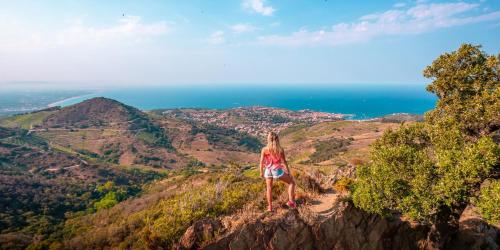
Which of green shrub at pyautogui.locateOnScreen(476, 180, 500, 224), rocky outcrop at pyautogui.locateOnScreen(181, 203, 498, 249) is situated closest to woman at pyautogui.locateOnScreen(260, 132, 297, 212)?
rocky outcrop at pyautogui.locateOnScreen(181, 203, 498, 249)

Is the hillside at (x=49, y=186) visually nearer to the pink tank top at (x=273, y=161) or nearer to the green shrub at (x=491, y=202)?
the pink tank top at (x=273, y=161)

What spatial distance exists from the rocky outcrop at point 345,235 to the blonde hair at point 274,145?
245 cm

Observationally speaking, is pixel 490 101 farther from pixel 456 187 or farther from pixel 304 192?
pixel 304 192

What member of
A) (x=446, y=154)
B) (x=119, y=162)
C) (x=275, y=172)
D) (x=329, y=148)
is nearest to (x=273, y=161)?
(x=275, y=172)

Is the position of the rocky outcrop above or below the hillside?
above

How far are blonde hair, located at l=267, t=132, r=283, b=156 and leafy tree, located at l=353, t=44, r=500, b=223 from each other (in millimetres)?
4044

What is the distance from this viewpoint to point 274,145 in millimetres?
10383

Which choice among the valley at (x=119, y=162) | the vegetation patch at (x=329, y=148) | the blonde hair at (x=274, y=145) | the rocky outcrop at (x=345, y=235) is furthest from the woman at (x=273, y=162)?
the vegetation patch at (x=329, y=148)

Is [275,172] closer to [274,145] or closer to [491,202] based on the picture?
[274,145]

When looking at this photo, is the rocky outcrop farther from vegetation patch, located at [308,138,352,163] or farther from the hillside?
vegetation patch, located at [308,138,352,163]

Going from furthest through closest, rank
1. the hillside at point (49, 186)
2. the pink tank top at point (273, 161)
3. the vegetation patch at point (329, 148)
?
the vegetation patch at point (329, 148)
the hillside at point (49, 186)
the pink tank top at point (273, 161)

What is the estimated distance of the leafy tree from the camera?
34.7 ft

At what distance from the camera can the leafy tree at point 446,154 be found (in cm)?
1059

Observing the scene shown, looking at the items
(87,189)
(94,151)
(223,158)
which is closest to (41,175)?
(87,189)
